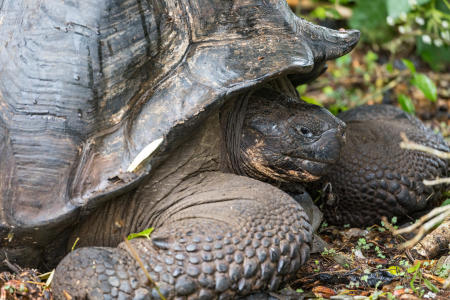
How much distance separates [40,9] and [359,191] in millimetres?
2052

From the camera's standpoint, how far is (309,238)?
2807 mm

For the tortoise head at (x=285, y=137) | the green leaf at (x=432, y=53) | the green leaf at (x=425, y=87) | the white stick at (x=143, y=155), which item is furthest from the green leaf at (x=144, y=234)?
the green leaf at (x=432, y=53)

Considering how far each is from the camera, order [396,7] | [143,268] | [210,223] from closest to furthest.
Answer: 1. [143,268]
2. [210,223]
3. [396,7]

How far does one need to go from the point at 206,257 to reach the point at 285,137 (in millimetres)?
840

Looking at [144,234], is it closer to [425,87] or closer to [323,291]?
[323,291]

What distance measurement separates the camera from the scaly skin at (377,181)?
12.0 ft

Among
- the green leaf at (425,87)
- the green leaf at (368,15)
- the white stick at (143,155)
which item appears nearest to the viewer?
the white stick at (143,155)

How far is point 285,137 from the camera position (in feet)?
10.2

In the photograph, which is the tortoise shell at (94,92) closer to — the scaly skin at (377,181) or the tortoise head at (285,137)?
the tortoise head at (285,137)

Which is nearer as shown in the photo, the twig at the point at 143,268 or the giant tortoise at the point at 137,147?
the twig at the point at 143,268

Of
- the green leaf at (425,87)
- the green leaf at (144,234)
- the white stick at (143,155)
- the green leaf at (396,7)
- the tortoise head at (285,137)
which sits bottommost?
the green leaf at (425,87)

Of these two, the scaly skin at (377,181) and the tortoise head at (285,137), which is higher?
the tortoise head at (285,137)

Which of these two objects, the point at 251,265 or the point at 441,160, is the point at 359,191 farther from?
the point at 251,265

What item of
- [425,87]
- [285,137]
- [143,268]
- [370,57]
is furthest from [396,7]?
[143,268]
